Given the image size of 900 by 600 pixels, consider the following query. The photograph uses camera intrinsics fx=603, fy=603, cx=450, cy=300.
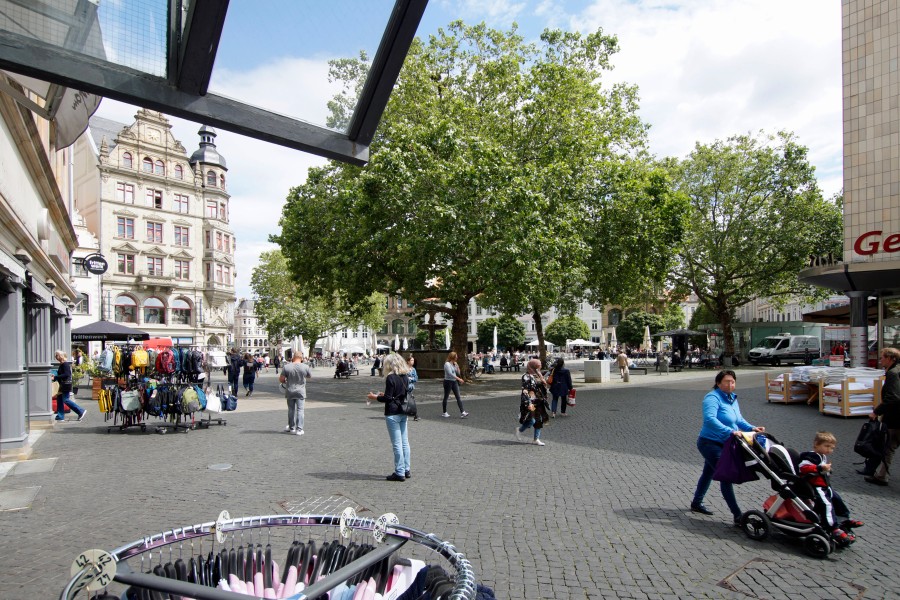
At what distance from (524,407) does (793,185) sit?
120 feet

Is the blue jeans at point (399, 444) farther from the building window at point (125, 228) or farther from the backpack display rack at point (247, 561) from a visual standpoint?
the building window at point (125, 228)

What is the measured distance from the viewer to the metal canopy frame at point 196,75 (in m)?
2.08

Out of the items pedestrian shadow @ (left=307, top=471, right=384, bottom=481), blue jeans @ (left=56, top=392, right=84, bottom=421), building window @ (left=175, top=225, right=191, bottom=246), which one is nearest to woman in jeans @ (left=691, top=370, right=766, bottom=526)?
pedestrian shadow @ (left=307, top=471, right=384, bottom=481)

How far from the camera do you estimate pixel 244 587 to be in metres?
2.45

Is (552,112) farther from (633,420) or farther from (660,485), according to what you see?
(660,485)

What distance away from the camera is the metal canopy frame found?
6.83ft

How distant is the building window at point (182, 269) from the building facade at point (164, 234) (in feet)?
0.31

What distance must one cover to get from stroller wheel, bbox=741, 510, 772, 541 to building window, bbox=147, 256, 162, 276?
2342 inches

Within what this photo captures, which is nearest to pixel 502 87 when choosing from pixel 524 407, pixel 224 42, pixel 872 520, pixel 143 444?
pixel 524 407

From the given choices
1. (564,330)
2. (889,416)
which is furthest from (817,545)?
(564,330)

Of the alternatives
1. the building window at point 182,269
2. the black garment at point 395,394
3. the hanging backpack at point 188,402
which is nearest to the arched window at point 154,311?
the building window at point 182,269

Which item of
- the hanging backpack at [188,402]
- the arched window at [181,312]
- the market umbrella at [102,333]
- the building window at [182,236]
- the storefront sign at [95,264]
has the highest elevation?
the building window at [182,236]

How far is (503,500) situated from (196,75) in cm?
593

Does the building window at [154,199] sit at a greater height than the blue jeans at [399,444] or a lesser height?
greater
